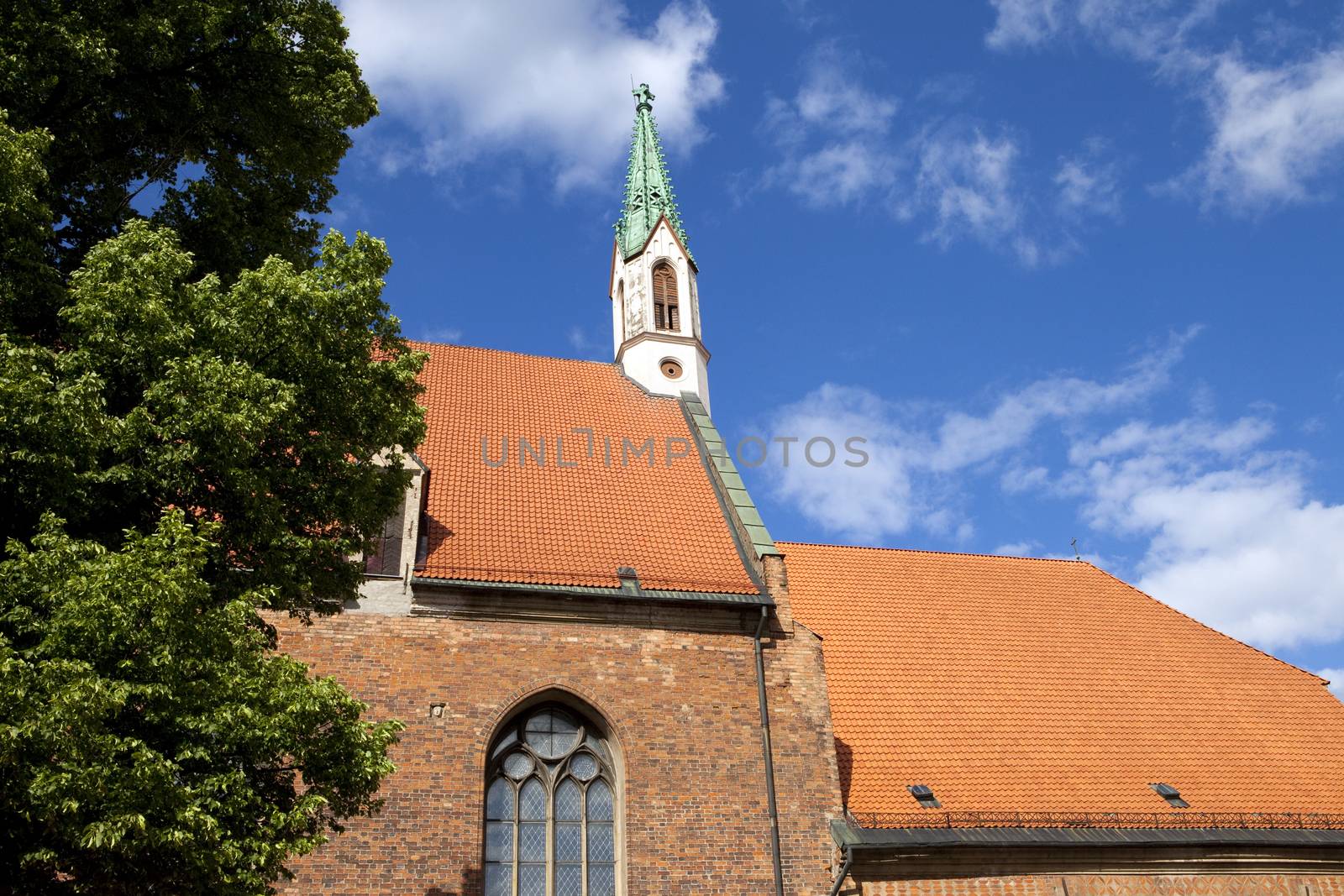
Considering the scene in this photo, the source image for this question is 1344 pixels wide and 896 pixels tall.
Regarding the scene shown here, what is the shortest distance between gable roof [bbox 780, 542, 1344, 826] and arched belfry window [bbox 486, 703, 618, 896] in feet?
10.5

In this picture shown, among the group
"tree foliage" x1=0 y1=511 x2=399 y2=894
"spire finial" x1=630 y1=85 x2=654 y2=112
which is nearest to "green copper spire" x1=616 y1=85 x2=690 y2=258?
"spire finial" x1=630 y1=85 x2=654 y2=112

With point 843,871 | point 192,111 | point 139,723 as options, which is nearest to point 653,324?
point 843,871

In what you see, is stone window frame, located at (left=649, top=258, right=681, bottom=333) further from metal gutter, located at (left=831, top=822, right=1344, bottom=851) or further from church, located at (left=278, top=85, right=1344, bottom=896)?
metal gutter, located at (left=831, top=822, right=1344, bottom=851)

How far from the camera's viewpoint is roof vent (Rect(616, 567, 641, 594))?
13312 millimetres

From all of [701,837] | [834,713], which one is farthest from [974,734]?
[701,837]

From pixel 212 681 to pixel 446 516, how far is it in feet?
23.1

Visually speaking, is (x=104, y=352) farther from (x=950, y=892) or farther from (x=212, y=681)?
(x=950, y=892)

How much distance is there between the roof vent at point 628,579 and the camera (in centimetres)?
1331

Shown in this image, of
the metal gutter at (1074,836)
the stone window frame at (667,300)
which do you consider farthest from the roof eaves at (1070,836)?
the stone window frame at (667,300)

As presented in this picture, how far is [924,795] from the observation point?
1399cm

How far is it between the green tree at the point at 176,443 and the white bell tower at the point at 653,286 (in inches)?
423

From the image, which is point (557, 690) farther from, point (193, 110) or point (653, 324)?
point (653, 324)

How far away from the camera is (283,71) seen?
984 cm

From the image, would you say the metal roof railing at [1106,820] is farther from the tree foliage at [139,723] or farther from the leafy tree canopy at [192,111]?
the leafy tree canopy at [192,111]
